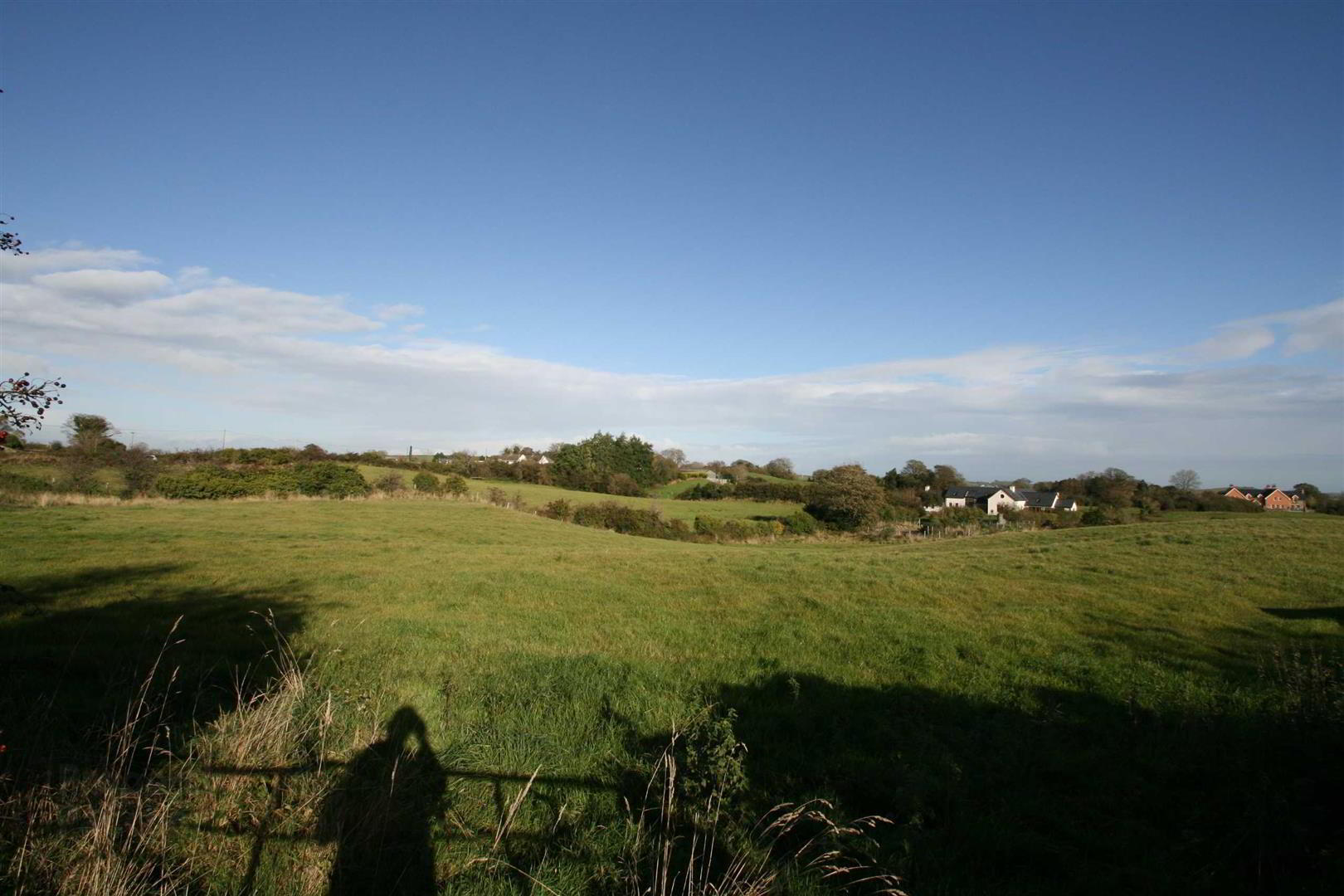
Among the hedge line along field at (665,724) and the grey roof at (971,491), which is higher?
the grey roof at (971,491)

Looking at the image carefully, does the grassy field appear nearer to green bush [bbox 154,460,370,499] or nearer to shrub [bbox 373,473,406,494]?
shrub [bbox 373,473,406,494]

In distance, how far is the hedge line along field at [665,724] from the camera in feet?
14.1

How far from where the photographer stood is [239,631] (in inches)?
356

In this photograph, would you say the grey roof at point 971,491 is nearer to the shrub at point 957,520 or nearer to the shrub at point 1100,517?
the shrub at point 957,520

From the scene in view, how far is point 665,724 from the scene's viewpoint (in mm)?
6473

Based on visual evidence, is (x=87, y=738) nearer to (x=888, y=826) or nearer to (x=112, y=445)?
(x=888, y=826)

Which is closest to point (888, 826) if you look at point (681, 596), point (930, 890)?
point (930, 890)

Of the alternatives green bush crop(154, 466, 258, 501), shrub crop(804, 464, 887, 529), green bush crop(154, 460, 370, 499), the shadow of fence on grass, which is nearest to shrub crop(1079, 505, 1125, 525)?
shrub crop(804, 464, 887, 529)

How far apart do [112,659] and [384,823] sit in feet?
16.1

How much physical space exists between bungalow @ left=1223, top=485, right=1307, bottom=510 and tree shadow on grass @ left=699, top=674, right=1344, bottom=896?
6914 centimetres

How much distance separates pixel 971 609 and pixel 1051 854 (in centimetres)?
796

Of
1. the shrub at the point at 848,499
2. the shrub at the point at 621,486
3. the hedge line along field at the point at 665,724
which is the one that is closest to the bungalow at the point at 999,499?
the shrub at the point at 848,499

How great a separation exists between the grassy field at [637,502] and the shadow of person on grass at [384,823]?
41162 mm

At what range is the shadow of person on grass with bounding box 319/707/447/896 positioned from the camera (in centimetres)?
418
